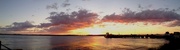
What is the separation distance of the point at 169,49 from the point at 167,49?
485 millimetres

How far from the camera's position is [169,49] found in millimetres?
53375

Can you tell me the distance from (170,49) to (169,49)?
29cm

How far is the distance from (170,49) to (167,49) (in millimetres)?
731

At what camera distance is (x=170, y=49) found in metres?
53.4

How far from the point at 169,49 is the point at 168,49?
24 centimetres

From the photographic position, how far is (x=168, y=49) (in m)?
53.5

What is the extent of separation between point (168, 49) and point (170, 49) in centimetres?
50

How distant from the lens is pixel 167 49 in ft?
176
